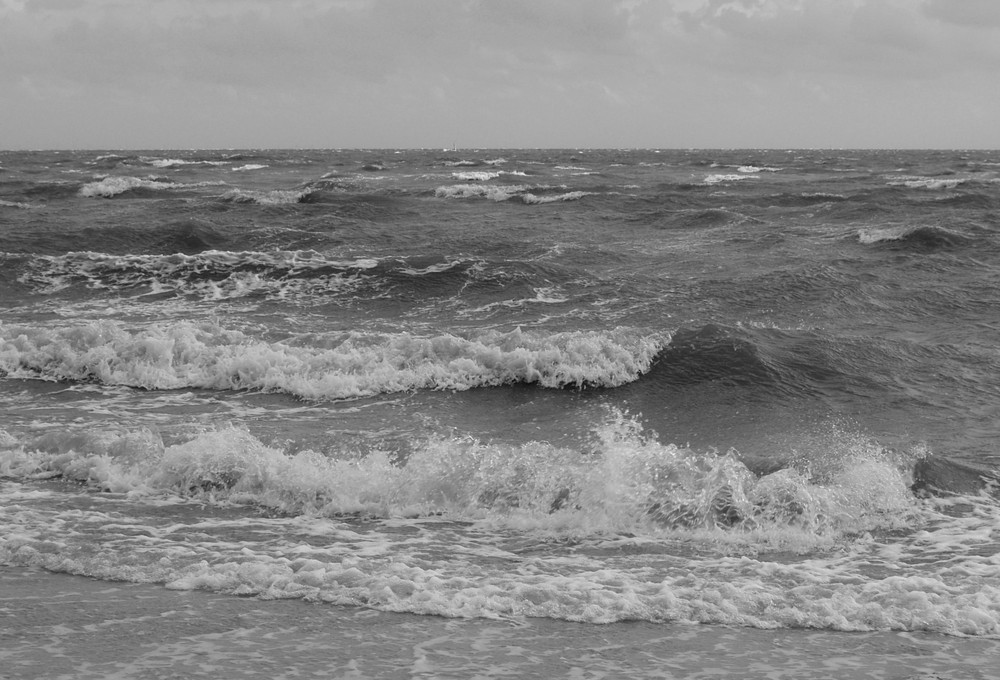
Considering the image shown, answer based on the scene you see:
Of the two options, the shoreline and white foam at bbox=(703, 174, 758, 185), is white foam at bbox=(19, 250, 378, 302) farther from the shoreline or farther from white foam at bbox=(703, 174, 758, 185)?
white foam at bbox=(703, 174, 758, 185)

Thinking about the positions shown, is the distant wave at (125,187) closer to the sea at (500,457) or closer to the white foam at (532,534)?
the sea at (500,457)

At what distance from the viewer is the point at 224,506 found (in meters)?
7.75

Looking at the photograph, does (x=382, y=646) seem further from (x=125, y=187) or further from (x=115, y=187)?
(x=125, y=187)

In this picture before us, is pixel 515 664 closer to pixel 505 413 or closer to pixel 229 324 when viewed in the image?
pixel 505 413

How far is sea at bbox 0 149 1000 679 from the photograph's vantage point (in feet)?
17.8

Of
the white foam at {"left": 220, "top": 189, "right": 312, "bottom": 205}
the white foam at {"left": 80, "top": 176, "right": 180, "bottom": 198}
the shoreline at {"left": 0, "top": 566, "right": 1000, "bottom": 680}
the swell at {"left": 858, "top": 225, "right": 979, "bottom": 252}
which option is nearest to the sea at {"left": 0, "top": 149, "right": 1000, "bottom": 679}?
the shoreline at {"left": 0, "top": 566, "right": 1000, "bottom": 680}

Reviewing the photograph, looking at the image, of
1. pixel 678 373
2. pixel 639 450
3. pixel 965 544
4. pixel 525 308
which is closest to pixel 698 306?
pixel 525 308

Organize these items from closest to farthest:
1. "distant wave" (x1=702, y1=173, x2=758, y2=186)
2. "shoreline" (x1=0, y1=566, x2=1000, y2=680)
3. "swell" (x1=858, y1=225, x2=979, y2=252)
Result: 1. "shoreline" (x1=0, y1=566, x2=1000, y2=680)
2. "swell" (x1=858, y1=225, x2=979, y2=252)
3. "distant wave" (x1=702, y1=173, x2=758, y2=186)

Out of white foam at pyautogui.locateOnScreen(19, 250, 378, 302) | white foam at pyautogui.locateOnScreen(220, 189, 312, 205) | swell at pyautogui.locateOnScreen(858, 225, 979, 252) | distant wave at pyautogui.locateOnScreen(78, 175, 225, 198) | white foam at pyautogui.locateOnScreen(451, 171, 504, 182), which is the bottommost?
white foam at pyautogui.locateOnScreen(19, 250, 378, 302)

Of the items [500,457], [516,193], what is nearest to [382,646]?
[500,457]

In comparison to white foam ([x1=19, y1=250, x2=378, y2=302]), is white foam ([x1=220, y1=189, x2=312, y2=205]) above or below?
above

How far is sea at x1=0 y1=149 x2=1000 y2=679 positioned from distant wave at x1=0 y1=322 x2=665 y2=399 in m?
0.05

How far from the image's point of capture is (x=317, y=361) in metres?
12.0

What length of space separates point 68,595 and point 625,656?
335 cm
